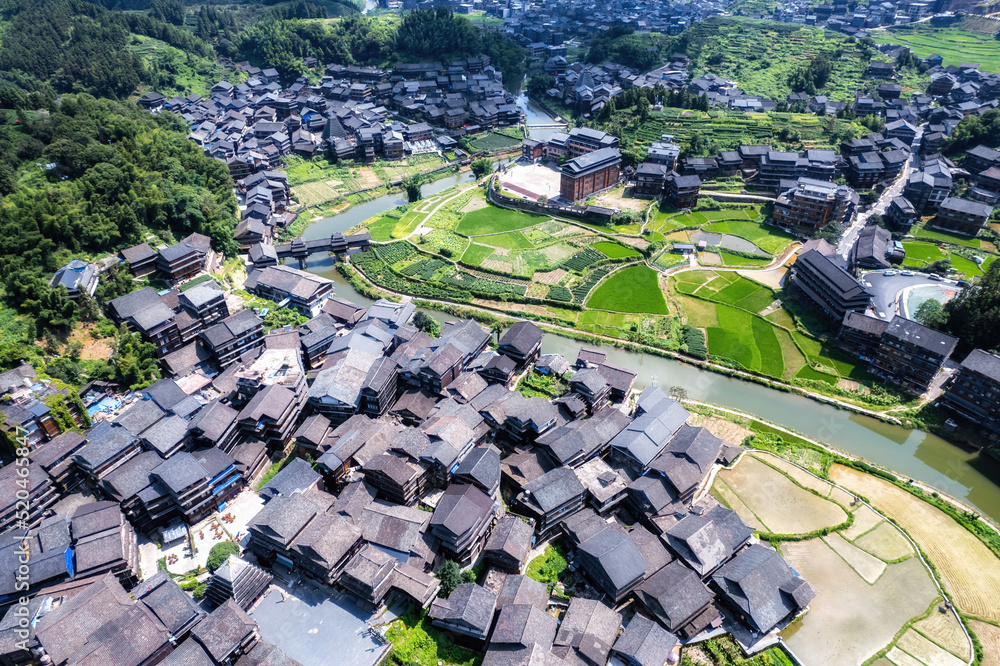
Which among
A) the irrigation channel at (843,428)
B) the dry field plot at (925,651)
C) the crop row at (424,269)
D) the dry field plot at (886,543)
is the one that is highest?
the crop row at (424,269)

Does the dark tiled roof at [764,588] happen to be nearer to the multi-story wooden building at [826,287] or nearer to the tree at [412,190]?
the multi-story wooden building at [826,287]

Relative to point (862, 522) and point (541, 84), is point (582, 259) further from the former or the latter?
point (541, 84)

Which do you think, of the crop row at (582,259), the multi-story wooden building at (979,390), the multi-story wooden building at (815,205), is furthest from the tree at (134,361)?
the multi-story wooden building at (815,205)

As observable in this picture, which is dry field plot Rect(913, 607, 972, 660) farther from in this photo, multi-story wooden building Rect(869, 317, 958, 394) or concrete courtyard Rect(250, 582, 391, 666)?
concrete courtyard Rect(250, 582, 391, 666)

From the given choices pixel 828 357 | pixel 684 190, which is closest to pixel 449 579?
pixel 828 357

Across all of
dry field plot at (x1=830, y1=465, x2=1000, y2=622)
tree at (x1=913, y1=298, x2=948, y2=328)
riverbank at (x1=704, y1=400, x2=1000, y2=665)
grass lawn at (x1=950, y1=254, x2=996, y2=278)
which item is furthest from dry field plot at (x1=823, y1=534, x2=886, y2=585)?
grass lawn at (x1=950, y1=254, x2=996, y2=278)

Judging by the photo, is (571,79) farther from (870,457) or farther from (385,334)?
(870,457)

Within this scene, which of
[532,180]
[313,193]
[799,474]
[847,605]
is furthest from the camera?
[532,180]
